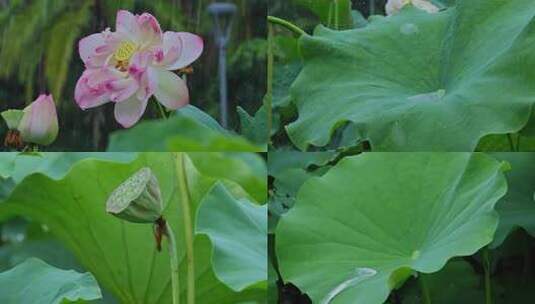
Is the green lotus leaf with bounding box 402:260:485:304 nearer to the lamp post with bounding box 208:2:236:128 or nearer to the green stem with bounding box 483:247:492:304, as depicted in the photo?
the green stem with bounding box 483:247:492:304

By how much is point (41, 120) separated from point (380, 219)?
40cm

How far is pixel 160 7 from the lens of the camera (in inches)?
40.4

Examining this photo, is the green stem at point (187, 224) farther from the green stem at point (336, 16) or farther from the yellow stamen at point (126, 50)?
the green stem at point (336, 16)

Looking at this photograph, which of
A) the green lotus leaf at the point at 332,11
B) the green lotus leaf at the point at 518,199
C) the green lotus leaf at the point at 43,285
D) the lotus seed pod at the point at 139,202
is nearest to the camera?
the lotus seed pod at the point at 139,202

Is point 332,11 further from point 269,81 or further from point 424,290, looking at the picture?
point 424,290

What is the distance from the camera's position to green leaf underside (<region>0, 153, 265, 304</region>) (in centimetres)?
94

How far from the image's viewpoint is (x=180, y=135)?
92cm

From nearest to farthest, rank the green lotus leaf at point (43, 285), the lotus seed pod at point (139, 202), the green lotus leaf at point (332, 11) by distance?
the lotus seed pod at point (139, 202) < the green lotus leaf at point (43, 285) < the green lotus leaf at point (332, 11)

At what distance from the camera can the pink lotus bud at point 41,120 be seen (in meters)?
1.02

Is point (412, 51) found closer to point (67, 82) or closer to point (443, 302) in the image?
point (443, 302)

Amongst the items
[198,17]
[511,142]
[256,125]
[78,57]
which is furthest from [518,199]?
[78,57]

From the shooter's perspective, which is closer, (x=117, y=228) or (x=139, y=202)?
(x=139, y=202)

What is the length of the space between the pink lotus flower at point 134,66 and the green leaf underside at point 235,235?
0.43 feet

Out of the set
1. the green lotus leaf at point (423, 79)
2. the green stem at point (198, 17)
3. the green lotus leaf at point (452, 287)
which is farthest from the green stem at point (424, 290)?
the green stem at point (198, 17)
